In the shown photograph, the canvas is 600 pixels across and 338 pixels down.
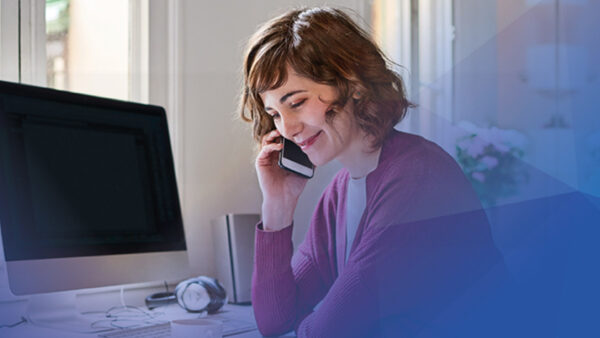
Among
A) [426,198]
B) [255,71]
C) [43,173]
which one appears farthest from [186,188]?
[426,198]

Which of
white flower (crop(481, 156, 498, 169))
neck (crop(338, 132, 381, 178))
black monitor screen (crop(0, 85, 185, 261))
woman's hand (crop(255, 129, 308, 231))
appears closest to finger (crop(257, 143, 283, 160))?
A: woman's hand (crop(255, 129, 308, 231))

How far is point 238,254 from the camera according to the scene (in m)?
1.22

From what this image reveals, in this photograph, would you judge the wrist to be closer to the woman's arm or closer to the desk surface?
the woman's arm

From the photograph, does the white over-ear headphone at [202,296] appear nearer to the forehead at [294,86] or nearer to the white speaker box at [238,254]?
the white speaker box at [238,254]

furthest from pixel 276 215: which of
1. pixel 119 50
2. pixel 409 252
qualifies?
pixel 119 50

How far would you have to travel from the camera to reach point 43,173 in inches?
Result: 38.1

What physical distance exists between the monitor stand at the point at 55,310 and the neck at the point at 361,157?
1.76ft

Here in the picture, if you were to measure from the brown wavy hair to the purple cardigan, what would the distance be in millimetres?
68

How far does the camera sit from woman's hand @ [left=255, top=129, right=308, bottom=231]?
0.99 meters

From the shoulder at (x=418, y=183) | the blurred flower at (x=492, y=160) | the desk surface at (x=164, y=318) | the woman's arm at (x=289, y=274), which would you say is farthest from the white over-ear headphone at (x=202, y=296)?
the blurred flower at (x=492, y=160)

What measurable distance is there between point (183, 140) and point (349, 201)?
0.56 m

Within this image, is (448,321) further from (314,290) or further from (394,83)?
(394,83)

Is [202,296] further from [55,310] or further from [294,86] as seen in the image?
[294,86]

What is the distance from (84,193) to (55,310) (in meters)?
0.24
